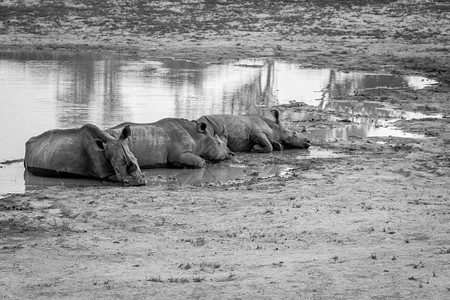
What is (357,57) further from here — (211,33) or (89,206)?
(89,206)

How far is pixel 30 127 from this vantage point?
57.3ft

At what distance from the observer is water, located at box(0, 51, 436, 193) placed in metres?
18.6

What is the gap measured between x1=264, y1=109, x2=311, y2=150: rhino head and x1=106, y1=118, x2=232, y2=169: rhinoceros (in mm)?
1868

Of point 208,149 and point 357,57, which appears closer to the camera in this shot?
point 208,149

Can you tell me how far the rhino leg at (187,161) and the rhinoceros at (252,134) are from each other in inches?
57.6

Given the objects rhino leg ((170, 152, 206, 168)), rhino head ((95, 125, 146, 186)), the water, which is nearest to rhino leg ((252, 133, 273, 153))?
the water

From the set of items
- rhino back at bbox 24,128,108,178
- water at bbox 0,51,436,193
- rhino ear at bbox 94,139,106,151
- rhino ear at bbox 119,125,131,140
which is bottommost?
water at bbox 0,51,436,193

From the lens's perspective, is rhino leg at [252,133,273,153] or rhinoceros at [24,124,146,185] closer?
rhinoceros at [24,124,146,185]

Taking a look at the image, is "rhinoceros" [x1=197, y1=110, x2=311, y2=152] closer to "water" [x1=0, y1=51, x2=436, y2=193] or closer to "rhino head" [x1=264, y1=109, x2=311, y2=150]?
"rhino head" [x1=264, y1=109, x2=311, y2=150]

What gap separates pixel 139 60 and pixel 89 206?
69.7 ft

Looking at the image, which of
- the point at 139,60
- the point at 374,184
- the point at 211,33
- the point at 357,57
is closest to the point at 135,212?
the point at 374,184

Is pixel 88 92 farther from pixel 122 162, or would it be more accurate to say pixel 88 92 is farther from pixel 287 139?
pixel 122 162

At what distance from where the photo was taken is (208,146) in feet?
50.0

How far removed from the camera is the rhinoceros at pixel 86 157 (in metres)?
13.3
